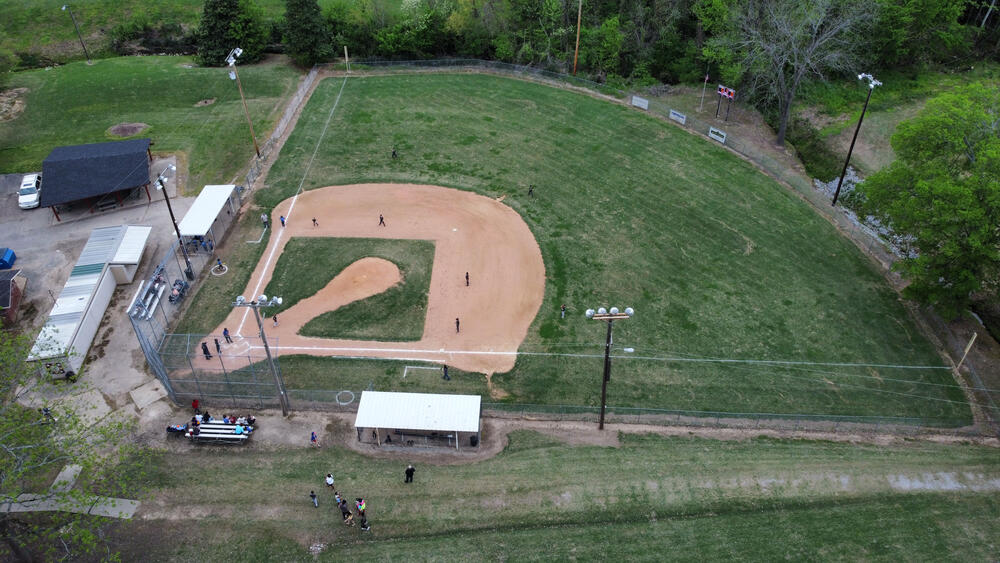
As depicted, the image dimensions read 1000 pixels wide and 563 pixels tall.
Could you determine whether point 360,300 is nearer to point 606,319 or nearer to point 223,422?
point 223,422

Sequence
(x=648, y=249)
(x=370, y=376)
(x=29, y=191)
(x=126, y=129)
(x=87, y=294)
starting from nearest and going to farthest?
(x=370, y=376), (x=87, y=294), (x=648, y=249), (x=29, y=191), (x=126, y=129)

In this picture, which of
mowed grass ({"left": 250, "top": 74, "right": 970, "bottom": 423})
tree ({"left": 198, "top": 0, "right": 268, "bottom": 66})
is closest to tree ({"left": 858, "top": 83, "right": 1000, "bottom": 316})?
mowed grass ({"left": 250, "top": 74, "right": 970, "bottom": 423})

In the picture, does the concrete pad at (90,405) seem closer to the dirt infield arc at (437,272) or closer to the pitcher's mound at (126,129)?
the dirt infield arc at (437,272)

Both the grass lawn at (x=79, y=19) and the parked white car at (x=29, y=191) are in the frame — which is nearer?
the parked white car at (x=29, y=191)

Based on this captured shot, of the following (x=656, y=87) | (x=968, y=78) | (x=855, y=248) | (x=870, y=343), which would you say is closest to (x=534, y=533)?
(x=870, y=343)

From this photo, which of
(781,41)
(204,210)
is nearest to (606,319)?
(204,210)

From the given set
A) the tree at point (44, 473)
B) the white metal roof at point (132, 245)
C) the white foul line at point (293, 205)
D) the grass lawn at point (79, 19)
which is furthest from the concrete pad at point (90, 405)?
the grass lawn at point (79, 19)
